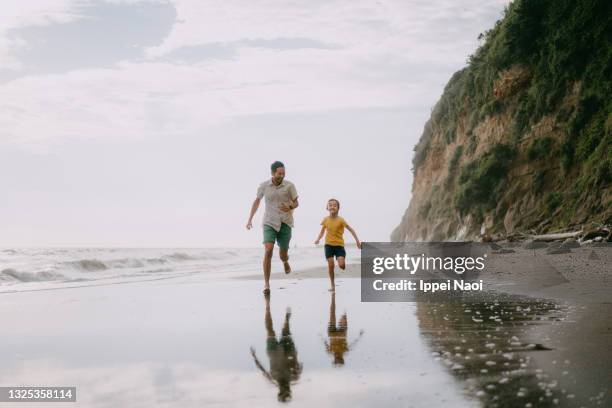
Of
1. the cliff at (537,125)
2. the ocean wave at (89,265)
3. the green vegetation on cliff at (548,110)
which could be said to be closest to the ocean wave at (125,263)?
the ocean wave at (89,265)

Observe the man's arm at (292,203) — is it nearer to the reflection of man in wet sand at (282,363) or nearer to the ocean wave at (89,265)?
the reflection of man in wet sand at (282,363)

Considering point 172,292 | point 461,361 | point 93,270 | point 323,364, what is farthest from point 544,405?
point 93,270

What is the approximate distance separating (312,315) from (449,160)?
40.3 metres

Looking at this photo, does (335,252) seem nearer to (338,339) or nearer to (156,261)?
(338,339)

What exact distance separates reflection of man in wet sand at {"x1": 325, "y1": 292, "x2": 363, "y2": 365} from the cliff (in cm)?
1827

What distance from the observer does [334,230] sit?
1055cm

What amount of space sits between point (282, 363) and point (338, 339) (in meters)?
1.07

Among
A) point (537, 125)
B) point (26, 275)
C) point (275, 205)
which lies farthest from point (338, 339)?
point (537, 125)

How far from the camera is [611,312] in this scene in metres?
5.77

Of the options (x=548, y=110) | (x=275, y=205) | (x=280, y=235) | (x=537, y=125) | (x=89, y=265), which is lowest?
(x=89, y=265)

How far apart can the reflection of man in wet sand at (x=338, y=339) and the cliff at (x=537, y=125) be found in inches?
719

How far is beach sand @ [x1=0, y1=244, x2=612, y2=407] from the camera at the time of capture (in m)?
3.24

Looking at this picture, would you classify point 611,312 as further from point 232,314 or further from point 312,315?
point 232,314

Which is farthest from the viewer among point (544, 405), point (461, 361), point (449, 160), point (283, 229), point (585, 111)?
point (449, 160)
